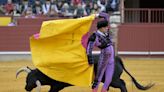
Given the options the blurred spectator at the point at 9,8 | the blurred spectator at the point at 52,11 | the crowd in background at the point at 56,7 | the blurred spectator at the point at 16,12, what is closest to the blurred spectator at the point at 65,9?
the crowd in background at the point at 56,7

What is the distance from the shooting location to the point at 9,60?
48.0ft

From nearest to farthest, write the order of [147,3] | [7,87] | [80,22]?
[80,22] → [7,87] → [147,3]

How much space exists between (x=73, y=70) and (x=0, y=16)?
8.95 m

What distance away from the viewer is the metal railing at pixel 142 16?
50.1ft

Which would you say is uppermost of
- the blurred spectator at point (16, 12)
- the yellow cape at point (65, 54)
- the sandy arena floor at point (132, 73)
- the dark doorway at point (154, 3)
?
the yellow cape at point (65, 54)

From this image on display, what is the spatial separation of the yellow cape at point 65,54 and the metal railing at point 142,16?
876cm

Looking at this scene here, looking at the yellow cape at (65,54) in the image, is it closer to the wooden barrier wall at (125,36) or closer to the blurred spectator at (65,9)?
the wooden barrier wall at (125,36)

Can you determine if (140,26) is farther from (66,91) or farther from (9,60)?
(66,91)

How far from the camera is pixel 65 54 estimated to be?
21.5 feet

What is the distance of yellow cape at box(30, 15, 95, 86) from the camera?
6.53 m

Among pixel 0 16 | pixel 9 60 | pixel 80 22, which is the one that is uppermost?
pixel 80 22

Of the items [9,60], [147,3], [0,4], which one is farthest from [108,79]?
[147,3]

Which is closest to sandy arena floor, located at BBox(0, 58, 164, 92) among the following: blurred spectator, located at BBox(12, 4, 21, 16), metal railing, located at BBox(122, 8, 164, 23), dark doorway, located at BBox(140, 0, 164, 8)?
metal railing, located at BBox(122, 8, 164, 23)

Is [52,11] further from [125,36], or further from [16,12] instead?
[125,36]
